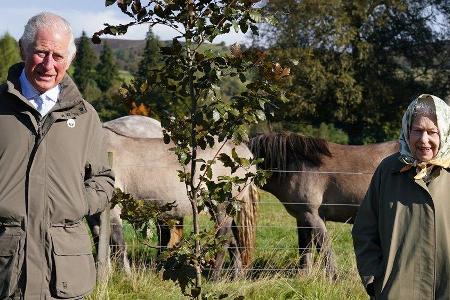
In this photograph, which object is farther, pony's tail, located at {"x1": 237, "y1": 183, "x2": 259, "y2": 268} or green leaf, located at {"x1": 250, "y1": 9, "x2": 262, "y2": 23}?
pony's tail, located at {"x1": 237, "y1": 183, "x2": 259, "y2": 268}

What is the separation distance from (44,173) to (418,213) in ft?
5.13

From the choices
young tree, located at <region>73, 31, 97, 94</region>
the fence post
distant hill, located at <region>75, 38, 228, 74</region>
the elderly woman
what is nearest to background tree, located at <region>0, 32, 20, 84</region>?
young tree, located at <region>73, 31, 97, 94</region>

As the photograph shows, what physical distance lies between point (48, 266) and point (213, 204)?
151cm

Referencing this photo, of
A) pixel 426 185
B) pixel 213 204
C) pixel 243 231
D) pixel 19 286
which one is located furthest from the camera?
pixel 243 231

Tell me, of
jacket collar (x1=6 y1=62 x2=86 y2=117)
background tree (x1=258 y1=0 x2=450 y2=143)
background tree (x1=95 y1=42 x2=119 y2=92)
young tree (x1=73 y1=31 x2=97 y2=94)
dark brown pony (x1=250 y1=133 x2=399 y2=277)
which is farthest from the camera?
background tree (x1=95 y1=42 x2=119 y2=92)

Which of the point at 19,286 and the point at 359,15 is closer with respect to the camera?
the point at 19,286

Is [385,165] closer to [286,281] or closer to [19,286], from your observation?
[19,286]

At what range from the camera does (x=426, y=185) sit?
10.2 feet

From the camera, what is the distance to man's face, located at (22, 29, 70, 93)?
282 centimetres

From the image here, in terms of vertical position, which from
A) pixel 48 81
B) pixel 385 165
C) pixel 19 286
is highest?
pixel 48 81

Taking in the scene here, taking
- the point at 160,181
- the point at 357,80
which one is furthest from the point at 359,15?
the point at 160,181

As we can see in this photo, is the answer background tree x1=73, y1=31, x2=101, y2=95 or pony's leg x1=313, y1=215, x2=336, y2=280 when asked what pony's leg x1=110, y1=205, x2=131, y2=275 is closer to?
pony's leg x1=313, y1=215, x2=336, y2=280

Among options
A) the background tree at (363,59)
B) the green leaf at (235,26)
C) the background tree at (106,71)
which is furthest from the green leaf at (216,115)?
the background tree at (106,71)

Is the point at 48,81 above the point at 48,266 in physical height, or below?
above
